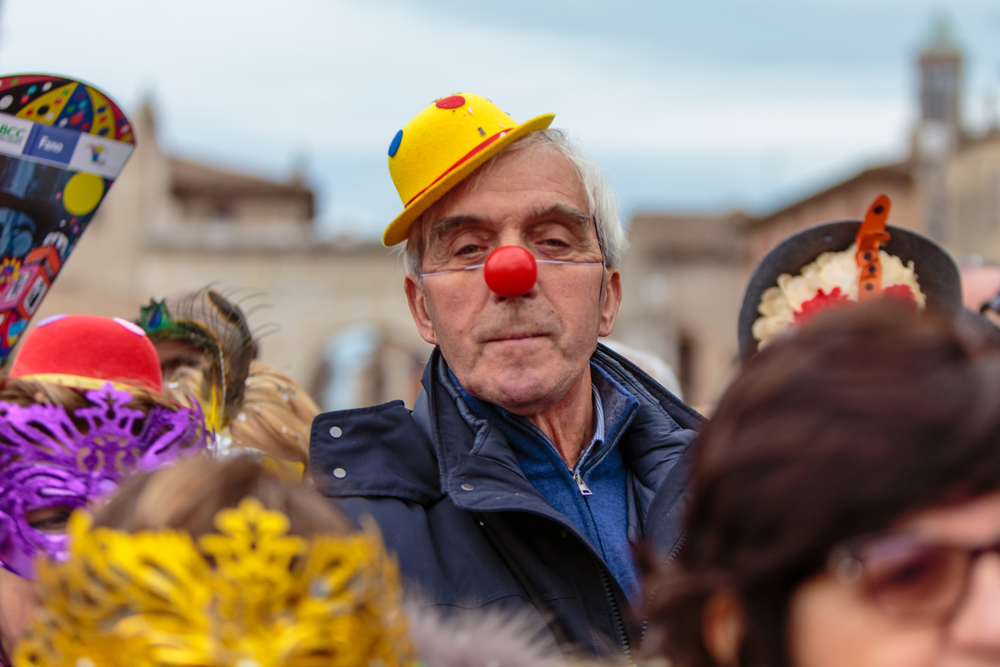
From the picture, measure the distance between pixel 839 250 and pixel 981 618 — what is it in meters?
1.68

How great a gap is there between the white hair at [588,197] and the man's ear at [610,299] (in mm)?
31

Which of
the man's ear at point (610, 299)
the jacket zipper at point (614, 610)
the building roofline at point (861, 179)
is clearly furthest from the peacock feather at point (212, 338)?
the building roofline at point (861, 179)

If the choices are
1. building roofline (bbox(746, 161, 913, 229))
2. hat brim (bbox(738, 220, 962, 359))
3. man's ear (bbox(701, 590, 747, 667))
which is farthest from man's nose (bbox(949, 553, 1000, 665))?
building roofline (bbox(746, 161, 913, 229))

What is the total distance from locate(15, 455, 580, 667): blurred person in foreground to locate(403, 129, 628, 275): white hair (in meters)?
0.92

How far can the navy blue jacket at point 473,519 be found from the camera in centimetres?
161

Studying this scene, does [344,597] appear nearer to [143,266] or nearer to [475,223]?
[475,223]

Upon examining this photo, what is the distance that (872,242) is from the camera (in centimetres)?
231

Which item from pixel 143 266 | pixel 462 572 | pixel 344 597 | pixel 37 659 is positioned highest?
pixel 344 597

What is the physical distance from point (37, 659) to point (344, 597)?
0.35 meters

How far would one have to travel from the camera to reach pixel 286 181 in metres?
33.3

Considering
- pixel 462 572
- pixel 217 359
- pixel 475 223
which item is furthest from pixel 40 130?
pixel 462 572

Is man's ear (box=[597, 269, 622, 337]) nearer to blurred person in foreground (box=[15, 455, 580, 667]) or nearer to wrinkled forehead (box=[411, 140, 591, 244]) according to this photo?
wrinkled forehead (box=[411, 140, 591, 244])

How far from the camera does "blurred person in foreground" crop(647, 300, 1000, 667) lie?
83 cm

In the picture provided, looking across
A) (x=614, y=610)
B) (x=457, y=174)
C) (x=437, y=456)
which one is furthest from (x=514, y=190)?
(x=614, y=610)
